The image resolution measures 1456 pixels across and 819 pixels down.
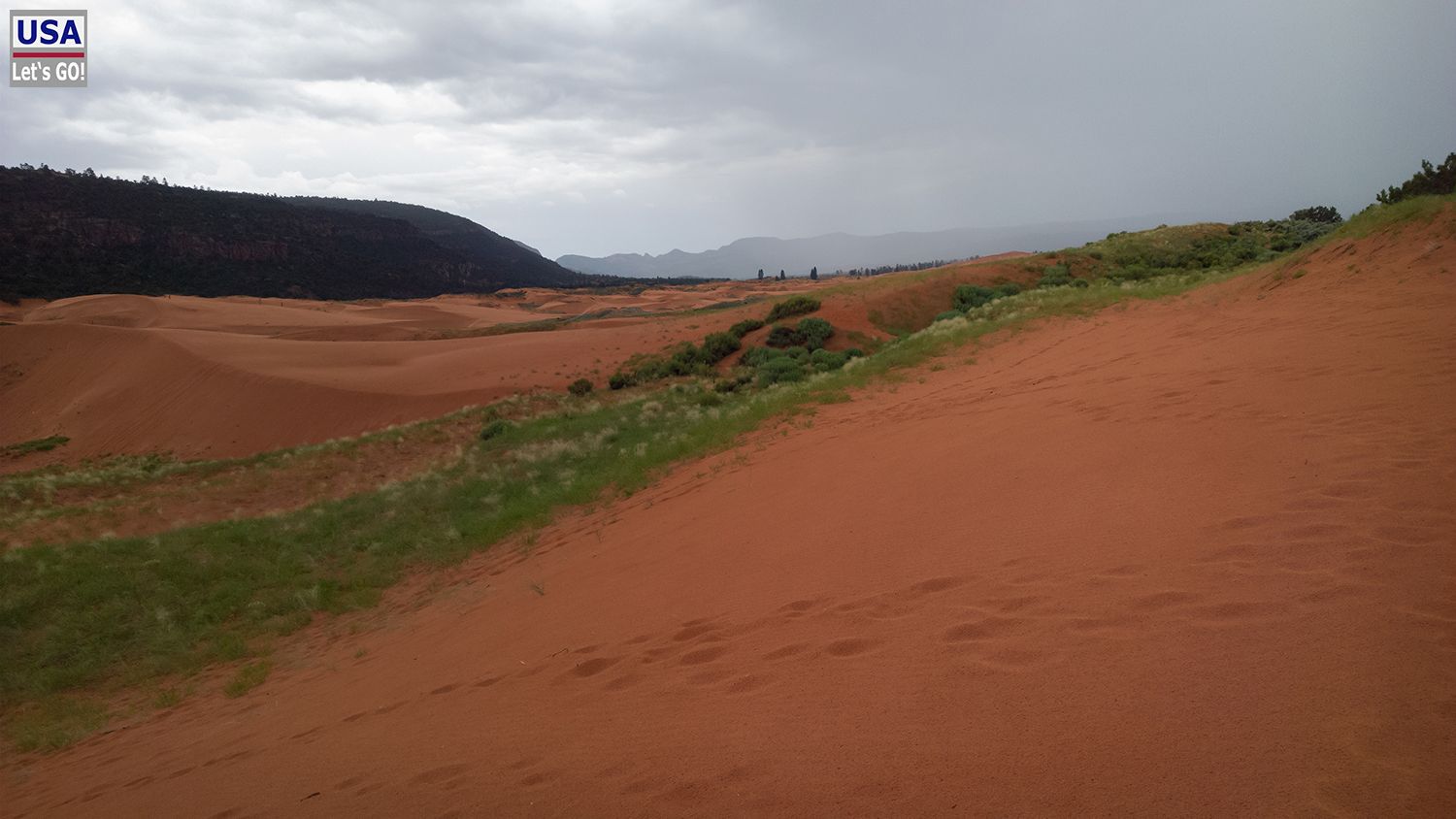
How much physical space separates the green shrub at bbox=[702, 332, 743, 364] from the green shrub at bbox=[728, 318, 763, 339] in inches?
14.4

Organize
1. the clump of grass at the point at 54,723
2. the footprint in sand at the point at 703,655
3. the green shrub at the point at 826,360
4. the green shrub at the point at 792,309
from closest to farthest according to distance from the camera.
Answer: the footprint in sand at the point at 703,655 → the clump of grass at the point at 54,723 → the green shrub at the point at 826,360 → the green shrub at the point at 792,309

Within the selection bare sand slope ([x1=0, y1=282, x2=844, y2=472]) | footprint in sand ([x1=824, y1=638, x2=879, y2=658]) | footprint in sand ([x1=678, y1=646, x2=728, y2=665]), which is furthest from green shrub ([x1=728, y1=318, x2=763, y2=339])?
footprint in sand ([x1=824, y1=638, x2=879, y2=658])

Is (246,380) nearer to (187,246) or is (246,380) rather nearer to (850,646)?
(850,646)

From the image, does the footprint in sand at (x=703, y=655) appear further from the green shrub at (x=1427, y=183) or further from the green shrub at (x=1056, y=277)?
the green shrub at (x=1056, y=277)

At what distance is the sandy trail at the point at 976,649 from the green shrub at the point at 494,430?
8838 mm

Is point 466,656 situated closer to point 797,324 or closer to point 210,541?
point 210,541

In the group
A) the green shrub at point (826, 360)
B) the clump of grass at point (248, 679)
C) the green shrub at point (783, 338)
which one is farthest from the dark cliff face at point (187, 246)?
the clump of grass at point (248, 679)

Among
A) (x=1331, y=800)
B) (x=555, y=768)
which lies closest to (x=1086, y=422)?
(x=1331, y=800)

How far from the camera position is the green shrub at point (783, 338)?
21203 millimetres

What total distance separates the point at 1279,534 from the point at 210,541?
1165 centimetres

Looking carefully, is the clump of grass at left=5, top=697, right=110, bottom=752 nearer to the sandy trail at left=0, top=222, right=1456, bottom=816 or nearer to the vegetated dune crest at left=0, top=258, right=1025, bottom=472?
the sandy trail at left=0, top=222, right=1456, bottom=816

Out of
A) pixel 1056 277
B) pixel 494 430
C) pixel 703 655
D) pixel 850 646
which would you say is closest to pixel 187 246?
pixel 494 430

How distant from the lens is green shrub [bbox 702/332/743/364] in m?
21.8

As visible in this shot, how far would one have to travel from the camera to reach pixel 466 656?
4.97 metres
